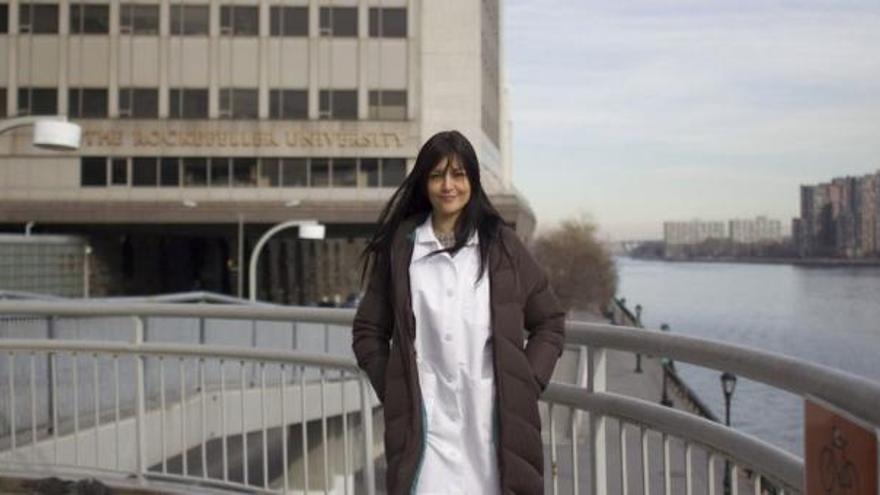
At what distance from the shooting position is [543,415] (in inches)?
176

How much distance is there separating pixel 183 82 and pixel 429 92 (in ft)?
42.7

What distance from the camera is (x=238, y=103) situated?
53031 millimetres

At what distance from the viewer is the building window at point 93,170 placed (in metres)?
52.4

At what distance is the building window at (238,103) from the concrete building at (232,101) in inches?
3.0

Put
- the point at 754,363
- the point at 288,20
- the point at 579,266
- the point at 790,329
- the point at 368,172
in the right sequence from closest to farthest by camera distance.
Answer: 1. the point at 754,363
2. the point at 368,172
3. the point at 288,20
4. the point at 790,329
5. the point at 579,266

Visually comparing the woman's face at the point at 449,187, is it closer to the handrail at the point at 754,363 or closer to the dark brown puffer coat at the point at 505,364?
the dark brown puffer coat at the point at 505,364

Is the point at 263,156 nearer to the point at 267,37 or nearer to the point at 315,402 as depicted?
the point at 267,37

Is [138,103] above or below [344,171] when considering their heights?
above

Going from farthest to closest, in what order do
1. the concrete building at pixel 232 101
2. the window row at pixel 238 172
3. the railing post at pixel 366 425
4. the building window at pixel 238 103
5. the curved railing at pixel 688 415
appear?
1. the building window at pixel 238 103
2. the window row at pixel 238 172
3. the concrete building at pixel 232 101
4. the railing post at pixel 366 425
5. the curved railing at pixel 688 415

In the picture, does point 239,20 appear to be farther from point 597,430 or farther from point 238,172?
point 597,430

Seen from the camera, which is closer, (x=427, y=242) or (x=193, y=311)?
(x=427, y=242)

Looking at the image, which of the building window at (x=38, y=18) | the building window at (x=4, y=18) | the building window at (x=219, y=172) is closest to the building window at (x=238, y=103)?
the building window at (x=219, y=172)

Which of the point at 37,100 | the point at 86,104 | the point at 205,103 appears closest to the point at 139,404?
the point at 205,103

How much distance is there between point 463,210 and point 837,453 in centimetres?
144
